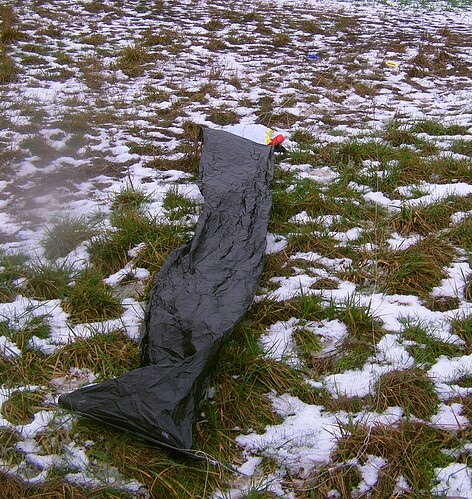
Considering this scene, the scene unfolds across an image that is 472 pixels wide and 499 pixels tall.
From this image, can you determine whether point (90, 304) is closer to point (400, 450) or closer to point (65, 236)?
point (65, 236)

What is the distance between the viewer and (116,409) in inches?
77.9

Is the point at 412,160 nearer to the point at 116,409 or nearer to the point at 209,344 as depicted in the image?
the point at 209,344

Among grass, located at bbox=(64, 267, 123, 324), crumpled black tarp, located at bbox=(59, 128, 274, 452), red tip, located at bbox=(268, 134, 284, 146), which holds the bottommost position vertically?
grass, located at bbox=(64, 267, 123, 324)

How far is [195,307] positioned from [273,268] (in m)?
0.71

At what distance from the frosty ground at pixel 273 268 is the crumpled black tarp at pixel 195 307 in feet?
0.41

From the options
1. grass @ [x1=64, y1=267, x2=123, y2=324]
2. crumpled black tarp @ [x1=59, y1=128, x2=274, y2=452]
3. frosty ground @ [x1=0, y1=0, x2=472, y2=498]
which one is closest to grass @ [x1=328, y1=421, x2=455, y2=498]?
frosty ground @ [x1=0, y1=0, x2=472, y2=498]

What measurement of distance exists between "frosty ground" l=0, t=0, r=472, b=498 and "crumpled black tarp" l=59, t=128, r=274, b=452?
12 cm

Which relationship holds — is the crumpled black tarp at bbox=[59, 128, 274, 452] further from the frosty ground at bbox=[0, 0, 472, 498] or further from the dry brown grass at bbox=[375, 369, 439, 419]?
the dry brown grass at bbox=[375, 369, 439, 419]

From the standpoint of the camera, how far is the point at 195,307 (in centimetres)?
245

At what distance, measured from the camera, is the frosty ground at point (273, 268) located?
6.46 feet

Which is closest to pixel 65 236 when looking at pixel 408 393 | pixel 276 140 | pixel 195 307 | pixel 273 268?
pixel 195 307

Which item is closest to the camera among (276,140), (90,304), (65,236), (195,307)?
(195,307)

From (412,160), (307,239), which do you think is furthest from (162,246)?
(412,160)

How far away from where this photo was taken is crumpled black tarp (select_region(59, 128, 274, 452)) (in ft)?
6.50
